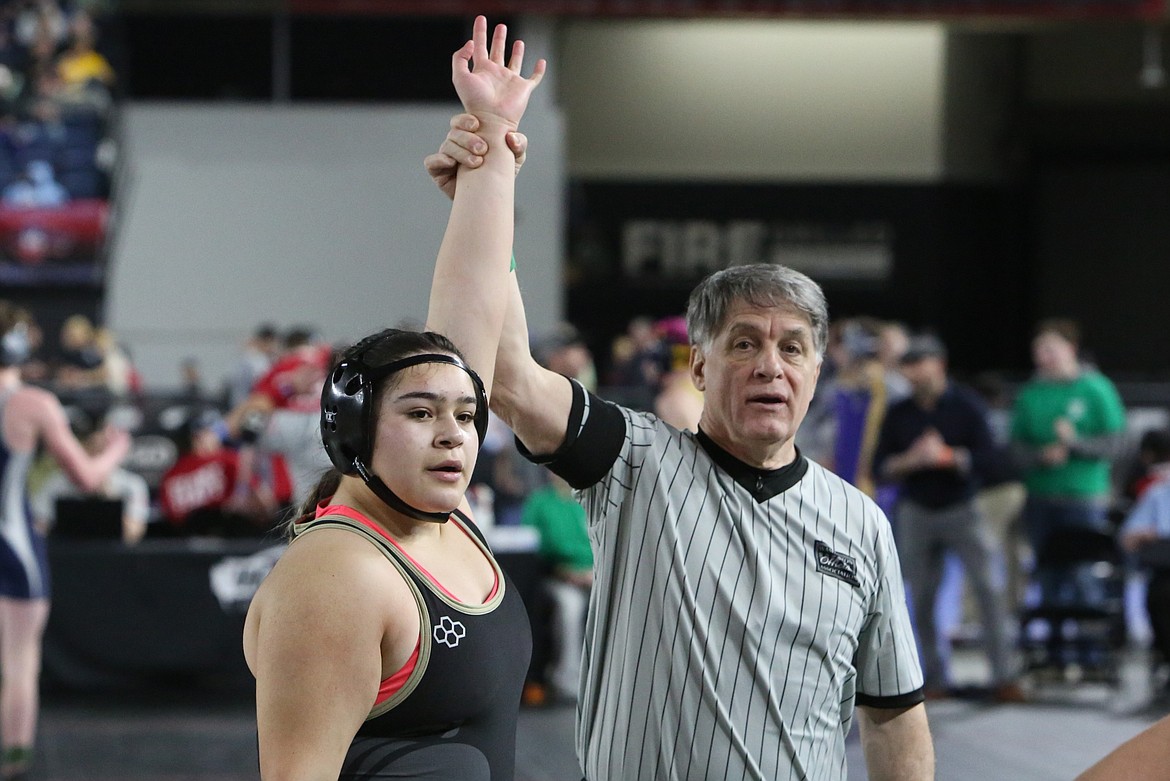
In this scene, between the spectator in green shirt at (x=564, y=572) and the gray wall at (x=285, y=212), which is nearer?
the spectator in green shirt at (x=564, y=572)

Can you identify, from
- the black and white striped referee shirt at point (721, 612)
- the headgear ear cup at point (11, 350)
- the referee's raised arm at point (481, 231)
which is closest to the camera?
the referee's raised arm at point (481, 231)

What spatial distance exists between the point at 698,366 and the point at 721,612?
0.44 metres

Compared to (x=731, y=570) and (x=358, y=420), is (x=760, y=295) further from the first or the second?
(x=358, y=420)

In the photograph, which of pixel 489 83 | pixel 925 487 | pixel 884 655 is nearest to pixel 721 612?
pixel 884 655

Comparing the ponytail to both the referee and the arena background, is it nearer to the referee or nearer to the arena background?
the referee

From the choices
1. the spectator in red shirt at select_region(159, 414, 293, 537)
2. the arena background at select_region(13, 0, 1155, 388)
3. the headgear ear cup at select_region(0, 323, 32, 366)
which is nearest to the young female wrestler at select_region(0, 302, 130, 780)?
the headgear ear cup at select_region(0, 323, 32, 366)

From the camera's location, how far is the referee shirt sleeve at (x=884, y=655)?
2416 mm

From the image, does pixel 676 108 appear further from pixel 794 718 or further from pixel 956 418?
pixel 794 718

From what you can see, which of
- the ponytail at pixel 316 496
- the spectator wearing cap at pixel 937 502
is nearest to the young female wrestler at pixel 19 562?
the ponytail at pixel 316 496

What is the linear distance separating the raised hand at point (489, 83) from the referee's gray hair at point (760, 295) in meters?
0.44

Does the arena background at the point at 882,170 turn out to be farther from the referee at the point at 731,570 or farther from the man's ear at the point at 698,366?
the referee at the point at 731,570

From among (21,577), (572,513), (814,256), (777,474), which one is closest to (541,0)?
(814,256)

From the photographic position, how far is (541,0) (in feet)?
47.6

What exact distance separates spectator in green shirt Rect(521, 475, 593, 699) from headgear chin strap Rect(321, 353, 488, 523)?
6.05 meters
